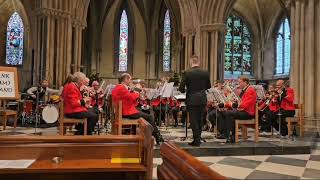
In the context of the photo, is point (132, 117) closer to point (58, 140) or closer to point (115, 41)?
point (58, 140)

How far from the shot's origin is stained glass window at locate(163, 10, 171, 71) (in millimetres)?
23250

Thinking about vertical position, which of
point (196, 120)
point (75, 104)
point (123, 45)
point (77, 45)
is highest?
point (123, 45)

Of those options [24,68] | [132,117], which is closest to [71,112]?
[132,117]

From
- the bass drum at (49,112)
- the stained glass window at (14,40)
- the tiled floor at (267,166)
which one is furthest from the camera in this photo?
the stained glass window at (14,40)

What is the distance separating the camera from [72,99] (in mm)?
6945

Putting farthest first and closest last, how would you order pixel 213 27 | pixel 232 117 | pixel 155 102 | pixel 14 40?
pixel 14 40
pixel 213 27
pixel 155 102
pixel 232 117

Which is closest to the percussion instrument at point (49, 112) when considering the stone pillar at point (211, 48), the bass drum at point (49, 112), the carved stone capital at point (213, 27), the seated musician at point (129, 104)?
the bass drum at point (49, 112)

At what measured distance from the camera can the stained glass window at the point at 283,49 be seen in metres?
22.2

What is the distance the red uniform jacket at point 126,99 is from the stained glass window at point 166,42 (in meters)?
16.5

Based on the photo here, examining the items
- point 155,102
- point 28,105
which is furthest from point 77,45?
point 155,102

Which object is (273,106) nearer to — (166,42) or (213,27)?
(213,27)

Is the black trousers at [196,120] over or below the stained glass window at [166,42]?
below

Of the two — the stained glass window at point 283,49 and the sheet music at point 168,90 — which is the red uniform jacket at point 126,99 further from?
the stained glass window at point 283,49

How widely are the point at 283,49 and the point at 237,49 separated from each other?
291cm
